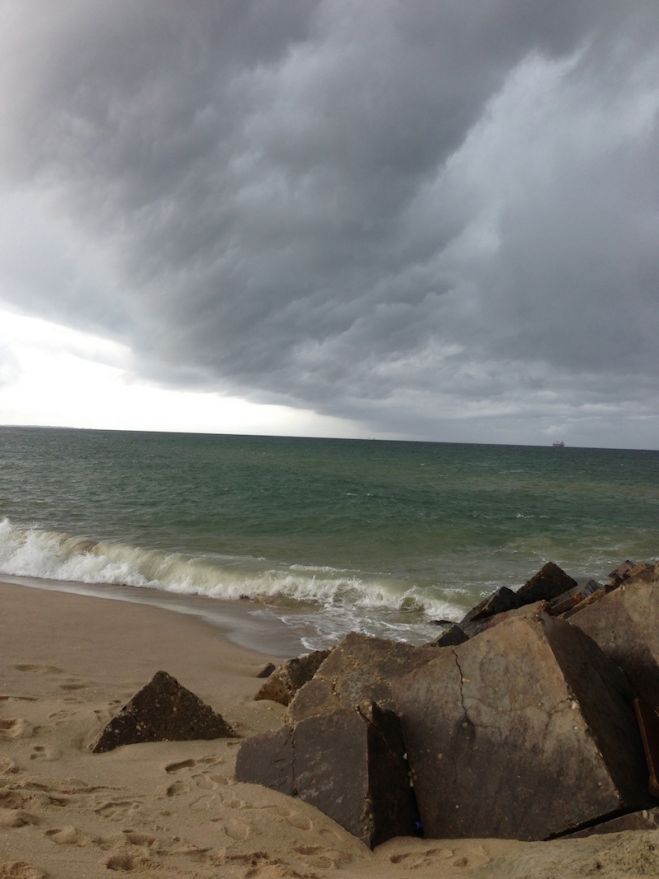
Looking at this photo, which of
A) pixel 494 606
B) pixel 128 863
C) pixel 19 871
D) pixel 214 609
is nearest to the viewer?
pixel 19 871

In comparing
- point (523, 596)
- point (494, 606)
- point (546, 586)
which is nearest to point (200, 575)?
point (494, 606)

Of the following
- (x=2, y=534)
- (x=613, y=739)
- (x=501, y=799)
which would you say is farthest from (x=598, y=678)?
(x=2, y=534)

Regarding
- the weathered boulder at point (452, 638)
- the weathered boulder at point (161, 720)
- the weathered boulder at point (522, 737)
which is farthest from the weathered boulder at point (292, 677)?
the weathered boulder at point (522, 737)

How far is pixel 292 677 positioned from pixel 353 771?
2761 millimetres

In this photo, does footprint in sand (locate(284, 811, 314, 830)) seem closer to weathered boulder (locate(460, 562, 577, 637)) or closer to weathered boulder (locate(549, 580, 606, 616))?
weathered boulder (locate(549, 580, 606, 616))

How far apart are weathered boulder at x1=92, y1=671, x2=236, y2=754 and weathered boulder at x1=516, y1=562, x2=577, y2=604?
19.5 feet

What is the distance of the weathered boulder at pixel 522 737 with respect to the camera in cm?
331

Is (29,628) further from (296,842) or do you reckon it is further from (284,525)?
(284,525)

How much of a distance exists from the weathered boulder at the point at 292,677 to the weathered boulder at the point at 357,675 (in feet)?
4.85

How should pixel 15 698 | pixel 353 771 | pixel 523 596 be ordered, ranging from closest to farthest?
pixel 353 771 < pixel 15 698 < pixel 523 596

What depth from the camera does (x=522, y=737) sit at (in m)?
3.52

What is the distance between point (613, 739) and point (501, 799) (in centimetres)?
74

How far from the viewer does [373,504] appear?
30.1 meters

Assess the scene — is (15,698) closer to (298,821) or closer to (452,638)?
(298,821)
